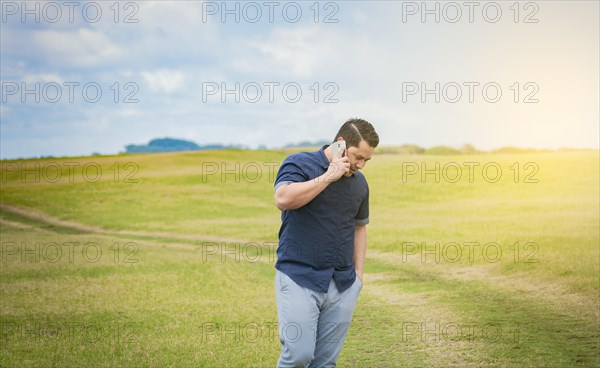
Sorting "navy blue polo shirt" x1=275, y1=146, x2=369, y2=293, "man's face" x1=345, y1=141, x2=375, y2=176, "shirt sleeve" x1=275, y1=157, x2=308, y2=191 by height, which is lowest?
"navy blue polo shirt" x1=275, y1=146, x2=369, y2=293

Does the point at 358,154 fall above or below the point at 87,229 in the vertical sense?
above

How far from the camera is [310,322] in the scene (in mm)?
5430

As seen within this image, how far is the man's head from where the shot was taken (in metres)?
5.50

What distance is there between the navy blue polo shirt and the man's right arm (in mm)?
184

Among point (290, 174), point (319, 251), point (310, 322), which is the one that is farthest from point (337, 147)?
point (310, 322)

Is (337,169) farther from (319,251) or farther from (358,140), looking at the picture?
(319,251)

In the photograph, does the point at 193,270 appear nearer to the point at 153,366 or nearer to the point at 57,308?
the point at 57,308

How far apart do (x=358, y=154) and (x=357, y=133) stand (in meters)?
0.18

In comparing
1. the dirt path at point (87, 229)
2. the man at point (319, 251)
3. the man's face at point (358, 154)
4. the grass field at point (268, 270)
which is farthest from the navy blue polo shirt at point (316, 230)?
the dirt path at point (87, 229)

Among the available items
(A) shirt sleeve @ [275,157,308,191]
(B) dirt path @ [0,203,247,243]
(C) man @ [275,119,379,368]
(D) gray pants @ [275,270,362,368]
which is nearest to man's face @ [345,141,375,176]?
(C) man @ [275,119,379,368]

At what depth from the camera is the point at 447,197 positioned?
42.7 meters

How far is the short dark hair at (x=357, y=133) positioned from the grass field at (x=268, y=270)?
5.73m

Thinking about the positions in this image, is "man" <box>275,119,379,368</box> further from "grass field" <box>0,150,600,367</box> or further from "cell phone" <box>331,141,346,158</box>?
"grass field" <box>0,150,600,367</box>

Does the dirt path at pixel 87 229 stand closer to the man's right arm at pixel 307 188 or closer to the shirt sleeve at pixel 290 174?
the shirt sleeve at pixel 290 174
